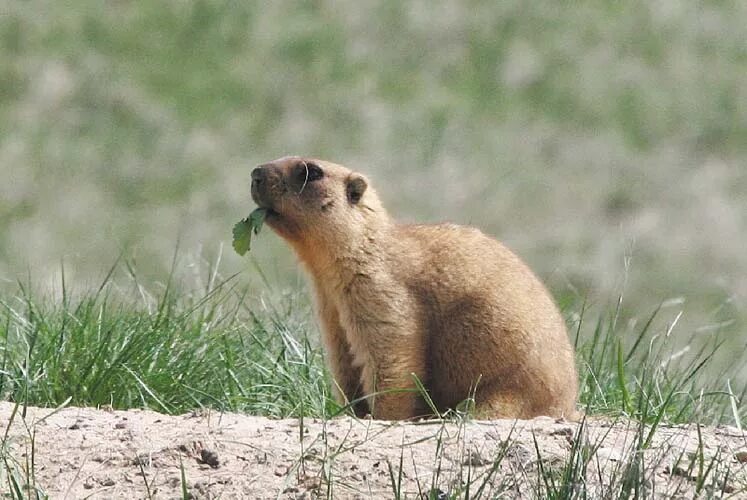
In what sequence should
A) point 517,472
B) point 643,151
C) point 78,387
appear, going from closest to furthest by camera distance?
point 517,472 → point 78,387 → point 643,151

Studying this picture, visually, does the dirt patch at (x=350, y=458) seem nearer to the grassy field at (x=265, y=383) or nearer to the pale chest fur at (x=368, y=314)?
the grassy field at (x=265, y=383)

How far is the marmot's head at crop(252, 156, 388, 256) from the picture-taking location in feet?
22.3

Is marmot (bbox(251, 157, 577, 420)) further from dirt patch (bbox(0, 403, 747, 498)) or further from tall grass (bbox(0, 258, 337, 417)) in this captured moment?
dirt patch (bbox(0, 403, 747, 498))

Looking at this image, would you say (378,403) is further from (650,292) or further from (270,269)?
(650,292)

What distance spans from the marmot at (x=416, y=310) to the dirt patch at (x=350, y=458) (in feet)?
1.93

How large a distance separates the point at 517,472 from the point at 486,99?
400 inches

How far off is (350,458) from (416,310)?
3.95 ft

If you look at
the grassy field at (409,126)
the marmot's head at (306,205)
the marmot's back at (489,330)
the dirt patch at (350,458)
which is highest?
the grassy field at (409,126)

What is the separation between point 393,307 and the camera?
652cm

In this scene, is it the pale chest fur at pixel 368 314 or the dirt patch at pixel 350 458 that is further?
the pale chest fur at pixel 368 314

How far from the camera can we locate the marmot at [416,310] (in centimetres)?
639

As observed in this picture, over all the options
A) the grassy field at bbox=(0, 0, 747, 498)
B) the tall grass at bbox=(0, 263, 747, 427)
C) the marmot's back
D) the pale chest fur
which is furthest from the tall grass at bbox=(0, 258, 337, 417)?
the grassy field at bbox=(0, 0, 747, 498)

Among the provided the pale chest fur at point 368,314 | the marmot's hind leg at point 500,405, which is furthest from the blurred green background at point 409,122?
the marmot's hind leg at point 500,405

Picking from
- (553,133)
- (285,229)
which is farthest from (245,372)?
(553,133)
